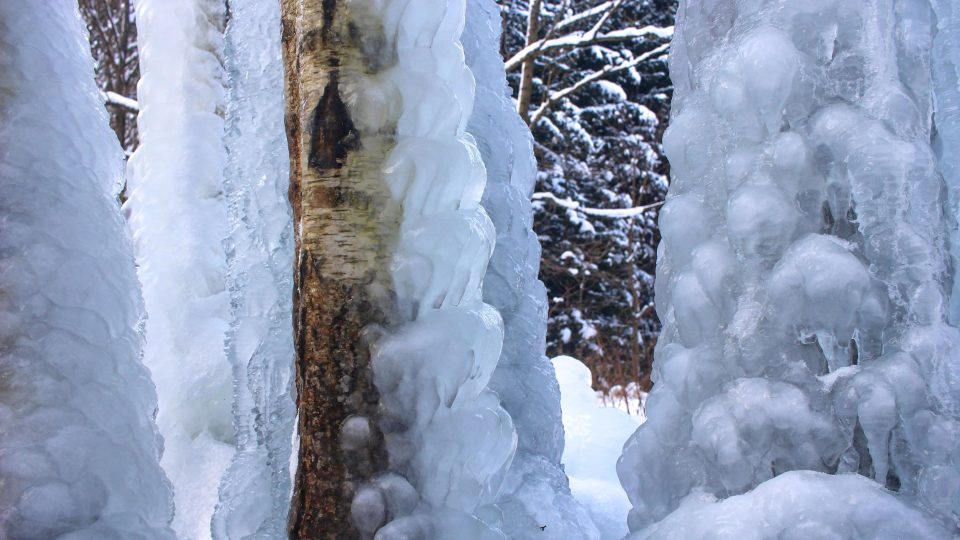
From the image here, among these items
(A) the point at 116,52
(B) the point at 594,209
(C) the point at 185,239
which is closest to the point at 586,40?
(B) the point at 594,209

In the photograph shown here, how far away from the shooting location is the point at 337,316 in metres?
1.41

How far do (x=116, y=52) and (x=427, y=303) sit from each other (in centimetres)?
801

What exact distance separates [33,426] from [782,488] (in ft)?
3.32

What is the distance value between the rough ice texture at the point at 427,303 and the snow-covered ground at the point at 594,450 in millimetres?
1170

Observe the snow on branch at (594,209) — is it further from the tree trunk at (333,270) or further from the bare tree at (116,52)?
the tree trunk at (333,270)

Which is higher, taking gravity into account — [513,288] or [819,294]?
[819,294]

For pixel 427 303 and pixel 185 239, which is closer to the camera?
pixel 427 303

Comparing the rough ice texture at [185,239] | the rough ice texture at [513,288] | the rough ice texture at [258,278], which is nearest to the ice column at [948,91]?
the rough ice texture at [513,288]

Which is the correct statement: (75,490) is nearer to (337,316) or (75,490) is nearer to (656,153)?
(337,316)

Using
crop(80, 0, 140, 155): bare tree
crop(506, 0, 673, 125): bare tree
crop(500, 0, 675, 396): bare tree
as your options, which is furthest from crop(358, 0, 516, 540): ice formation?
crop(500, 0, 675, 396): bare tree

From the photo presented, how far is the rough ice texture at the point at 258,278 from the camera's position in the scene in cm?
162

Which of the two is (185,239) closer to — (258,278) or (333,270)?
(258,278)

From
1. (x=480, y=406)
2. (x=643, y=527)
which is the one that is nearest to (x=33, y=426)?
(x=480, y=406)

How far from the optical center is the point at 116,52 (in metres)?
8.42
